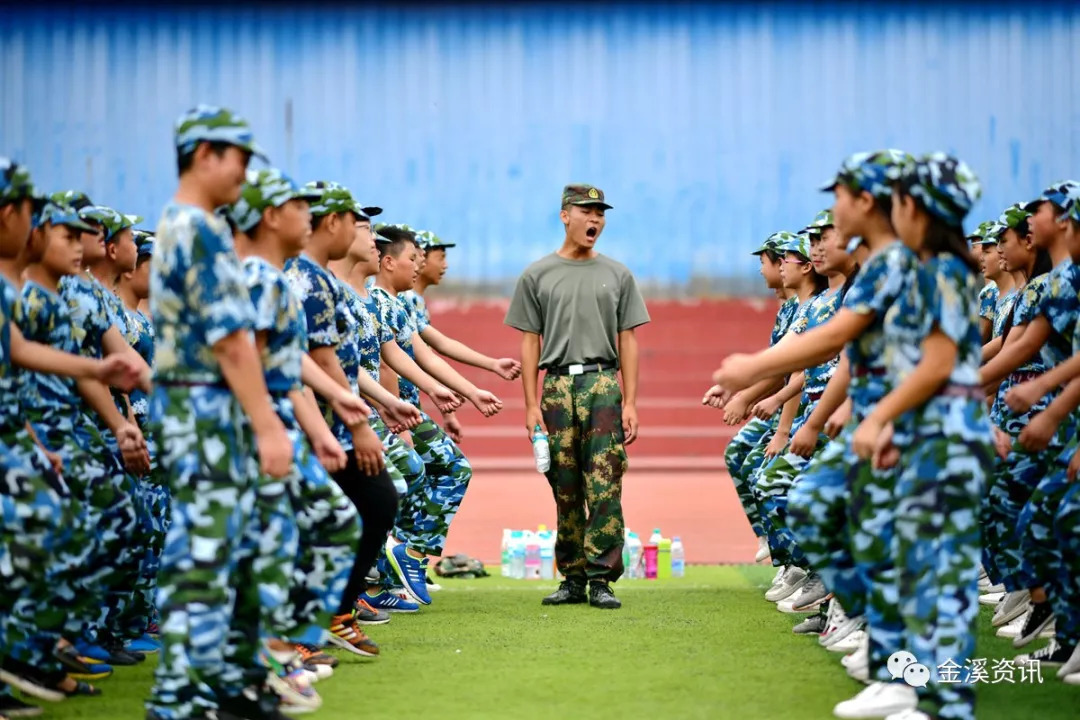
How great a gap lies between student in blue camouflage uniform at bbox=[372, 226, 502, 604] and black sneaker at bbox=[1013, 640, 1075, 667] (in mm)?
3000

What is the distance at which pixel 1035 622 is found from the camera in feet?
19.6

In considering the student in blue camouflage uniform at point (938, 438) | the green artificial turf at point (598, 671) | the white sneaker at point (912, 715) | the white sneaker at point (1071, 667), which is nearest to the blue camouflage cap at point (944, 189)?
the student in blue camouflage uniform at point (938, 438)

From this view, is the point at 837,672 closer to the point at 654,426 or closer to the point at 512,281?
the point at 654,426

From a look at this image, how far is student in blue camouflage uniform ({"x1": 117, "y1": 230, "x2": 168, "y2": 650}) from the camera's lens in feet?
19.3

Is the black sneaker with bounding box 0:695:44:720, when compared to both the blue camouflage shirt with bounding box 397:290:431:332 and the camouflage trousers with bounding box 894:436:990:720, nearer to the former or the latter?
the camouflage trousers with bounding box 894:436:990:720

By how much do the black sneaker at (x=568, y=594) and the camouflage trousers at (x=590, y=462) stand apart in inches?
1.7

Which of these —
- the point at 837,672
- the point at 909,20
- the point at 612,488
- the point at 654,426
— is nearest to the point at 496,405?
the point at 612,488

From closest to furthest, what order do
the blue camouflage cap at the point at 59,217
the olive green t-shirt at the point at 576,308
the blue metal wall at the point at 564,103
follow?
the blue camouflage cap at the point at 59,217 < the olive green t-shirt at the point at 576,308 < the blue metal wall at the point at 564,103

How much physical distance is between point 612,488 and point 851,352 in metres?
3.09

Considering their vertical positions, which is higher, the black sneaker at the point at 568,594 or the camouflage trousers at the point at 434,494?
the camouflage trousers at the point at 434,494

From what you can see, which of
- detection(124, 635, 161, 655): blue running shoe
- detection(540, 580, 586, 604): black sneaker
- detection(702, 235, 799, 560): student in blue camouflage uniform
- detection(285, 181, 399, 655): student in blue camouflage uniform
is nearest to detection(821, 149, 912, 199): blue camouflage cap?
detection(285, 181, 399, 655): student in blue camouflage uniform

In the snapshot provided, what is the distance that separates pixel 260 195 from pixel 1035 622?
138 inches

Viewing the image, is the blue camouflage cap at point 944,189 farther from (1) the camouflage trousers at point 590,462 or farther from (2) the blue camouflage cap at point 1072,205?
(1) the camouflage trousers at point 590,462

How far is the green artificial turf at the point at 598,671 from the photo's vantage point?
4.76m
